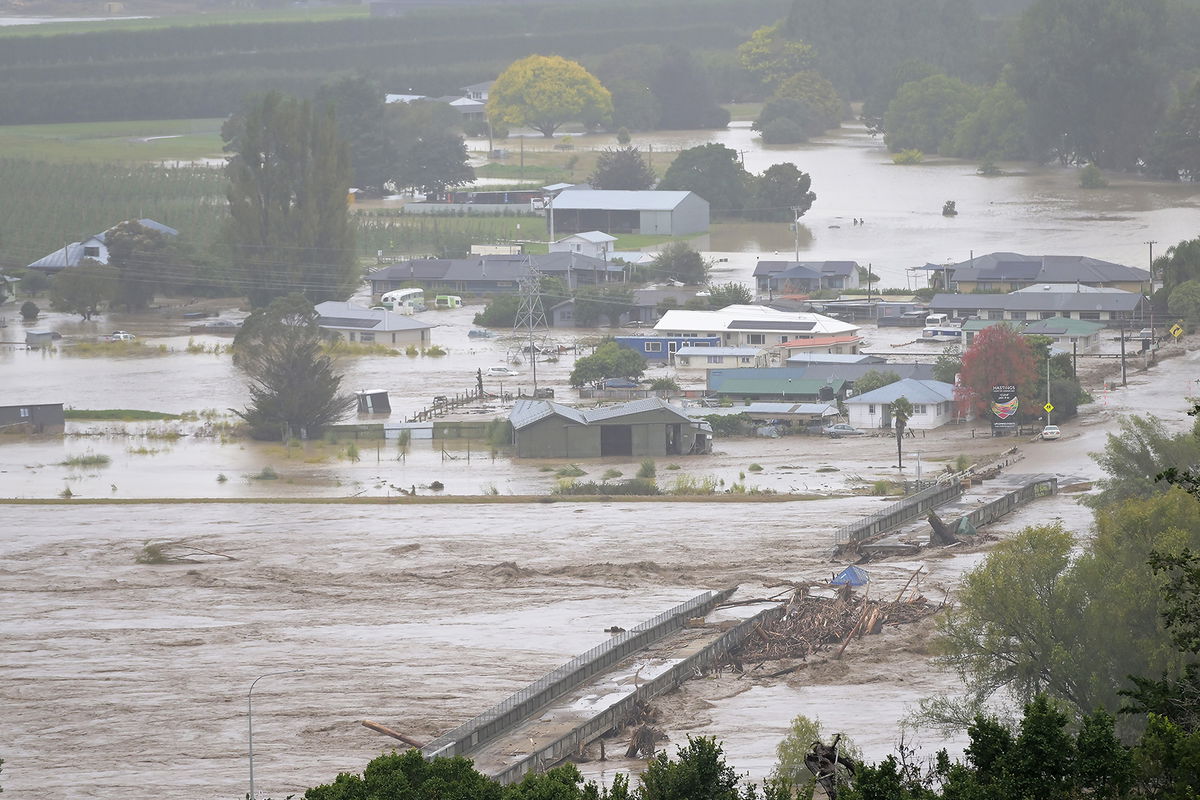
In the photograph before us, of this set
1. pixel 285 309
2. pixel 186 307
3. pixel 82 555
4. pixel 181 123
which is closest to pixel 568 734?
pixel 82 555

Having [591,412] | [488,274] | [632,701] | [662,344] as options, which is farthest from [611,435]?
[488,274]

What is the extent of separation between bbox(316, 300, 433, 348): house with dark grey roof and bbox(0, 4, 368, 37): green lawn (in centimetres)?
6995

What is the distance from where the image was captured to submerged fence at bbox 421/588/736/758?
67.1 ft

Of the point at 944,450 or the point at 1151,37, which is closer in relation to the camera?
the point at 944,450

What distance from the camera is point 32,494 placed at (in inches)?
1453

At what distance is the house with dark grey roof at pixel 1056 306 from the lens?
53625 mm

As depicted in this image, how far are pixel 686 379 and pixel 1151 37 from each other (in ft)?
165

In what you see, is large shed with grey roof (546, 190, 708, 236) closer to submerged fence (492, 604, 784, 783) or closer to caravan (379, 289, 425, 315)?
caravan (379, 289, 425, 315)

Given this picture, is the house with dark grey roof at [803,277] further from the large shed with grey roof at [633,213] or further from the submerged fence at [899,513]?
the submerged fence at [899,513]

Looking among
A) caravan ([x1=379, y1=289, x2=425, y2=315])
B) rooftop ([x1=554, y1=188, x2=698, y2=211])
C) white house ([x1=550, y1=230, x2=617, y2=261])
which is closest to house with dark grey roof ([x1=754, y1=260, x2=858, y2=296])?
white house ([x1=550, y1=230, x2=617, y2=261])

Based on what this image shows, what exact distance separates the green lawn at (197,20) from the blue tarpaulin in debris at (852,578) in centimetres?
10122

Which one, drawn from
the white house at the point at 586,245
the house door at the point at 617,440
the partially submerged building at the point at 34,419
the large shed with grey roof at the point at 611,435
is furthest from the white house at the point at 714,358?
the white house at the point at 586,245

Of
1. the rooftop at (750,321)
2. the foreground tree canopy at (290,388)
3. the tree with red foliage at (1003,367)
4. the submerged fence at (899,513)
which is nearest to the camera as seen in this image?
the submerged fence at (899,513)

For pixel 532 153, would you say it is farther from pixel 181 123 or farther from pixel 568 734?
pixel 568 734
